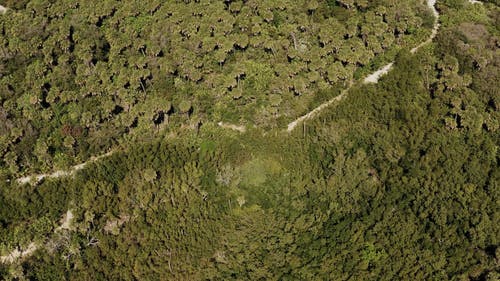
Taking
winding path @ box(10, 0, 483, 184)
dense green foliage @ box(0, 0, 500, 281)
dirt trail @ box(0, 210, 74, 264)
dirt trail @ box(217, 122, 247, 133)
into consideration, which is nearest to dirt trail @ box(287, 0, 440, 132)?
winding path @ box(10, 0, 483, 184)

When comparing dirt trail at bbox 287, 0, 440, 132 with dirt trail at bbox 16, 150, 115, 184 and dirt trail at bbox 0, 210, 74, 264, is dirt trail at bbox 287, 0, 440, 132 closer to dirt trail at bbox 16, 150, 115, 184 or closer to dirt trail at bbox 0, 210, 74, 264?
dirt trail at bbox 16, 150, 115, 184

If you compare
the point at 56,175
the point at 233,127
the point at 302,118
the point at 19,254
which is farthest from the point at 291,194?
the point at 19,254

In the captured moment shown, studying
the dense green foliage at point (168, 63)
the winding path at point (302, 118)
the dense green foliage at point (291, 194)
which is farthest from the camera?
the dense green foliage at point (168, 63)

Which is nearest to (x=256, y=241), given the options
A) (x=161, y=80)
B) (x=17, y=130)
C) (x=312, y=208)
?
(x=312, y=208)

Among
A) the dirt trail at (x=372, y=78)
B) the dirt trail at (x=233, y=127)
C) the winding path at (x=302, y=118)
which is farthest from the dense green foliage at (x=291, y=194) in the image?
the dirt trail at (x=372, y=78)

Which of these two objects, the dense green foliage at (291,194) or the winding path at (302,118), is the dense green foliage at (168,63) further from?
the winding path at (302,118)

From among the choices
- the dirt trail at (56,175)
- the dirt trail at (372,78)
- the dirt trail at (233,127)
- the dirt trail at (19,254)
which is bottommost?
the dirt trail at (19,254)

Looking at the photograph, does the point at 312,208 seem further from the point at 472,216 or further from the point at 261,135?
the point at 472,216

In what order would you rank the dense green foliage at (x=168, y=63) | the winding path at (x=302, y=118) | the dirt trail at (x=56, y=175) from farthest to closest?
the dense green foliage at (x=168, y=63) → the winding path at (x=302, y=118) → the dirt trail at (x=56, y=175)

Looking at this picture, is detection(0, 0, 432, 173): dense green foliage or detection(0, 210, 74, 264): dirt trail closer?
detection(0, 210, 74, 264): dirt trail
